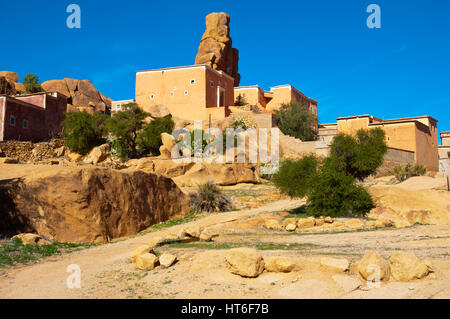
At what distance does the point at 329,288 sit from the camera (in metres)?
5.88

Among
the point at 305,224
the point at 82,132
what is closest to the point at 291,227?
the point at 305,224

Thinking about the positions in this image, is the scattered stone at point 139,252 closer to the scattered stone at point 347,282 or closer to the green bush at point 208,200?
the scattered stone at point 347,282

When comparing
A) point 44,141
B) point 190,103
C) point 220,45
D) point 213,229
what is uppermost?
point 220,45

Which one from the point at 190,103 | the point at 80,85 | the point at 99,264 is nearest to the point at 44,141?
the point at 190,103

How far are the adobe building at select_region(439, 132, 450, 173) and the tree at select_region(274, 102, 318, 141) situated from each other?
2373cm

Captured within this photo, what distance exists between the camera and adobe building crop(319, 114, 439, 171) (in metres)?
42.3

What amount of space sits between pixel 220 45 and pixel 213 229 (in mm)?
43732

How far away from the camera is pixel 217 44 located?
177 feet

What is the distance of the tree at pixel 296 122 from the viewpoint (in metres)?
45.2

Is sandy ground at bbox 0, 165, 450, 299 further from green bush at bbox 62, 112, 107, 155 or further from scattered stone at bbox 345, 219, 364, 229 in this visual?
green bush at bbox 62, 112, 107, 155

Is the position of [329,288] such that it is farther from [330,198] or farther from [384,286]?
[330,198]

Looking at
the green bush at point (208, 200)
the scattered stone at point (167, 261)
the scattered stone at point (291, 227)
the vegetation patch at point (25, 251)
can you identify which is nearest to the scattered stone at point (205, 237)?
the vegetation patch at point (25, 251)

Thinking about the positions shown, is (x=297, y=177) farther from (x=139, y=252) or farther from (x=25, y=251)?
(x=25, y=251)

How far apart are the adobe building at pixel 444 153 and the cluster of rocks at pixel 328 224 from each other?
158 feet
